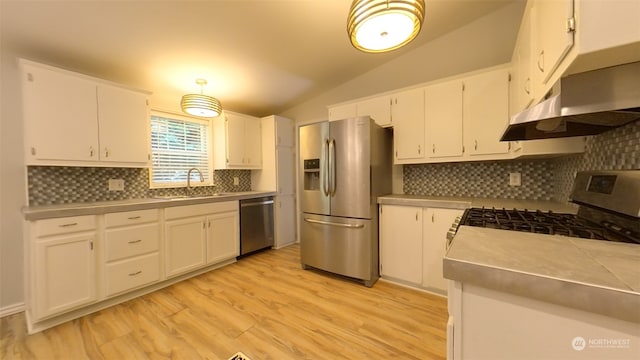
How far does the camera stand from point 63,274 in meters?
1.91

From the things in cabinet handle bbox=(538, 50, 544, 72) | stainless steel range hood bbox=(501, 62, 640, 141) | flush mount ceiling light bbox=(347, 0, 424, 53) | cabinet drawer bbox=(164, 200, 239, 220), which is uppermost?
flush mount ceiling light bbox=(347, 0, 424, 53)

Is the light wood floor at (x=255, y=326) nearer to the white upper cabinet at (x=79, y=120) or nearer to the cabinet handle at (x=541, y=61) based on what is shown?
the white upper cabinet at (x=79, y=120)

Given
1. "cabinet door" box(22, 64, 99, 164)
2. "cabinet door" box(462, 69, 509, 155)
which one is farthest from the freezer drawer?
"cabinet door" box(22, 64, 99, 164)

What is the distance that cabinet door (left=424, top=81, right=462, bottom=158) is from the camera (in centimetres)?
238

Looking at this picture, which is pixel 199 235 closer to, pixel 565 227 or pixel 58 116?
pixel 58 116

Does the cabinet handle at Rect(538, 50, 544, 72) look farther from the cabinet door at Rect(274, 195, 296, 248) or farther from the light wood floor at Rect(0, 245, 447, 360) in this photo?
the cabinet door at Rect(274, 195, 296, 248)

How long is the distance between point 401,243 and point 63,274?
9.81 ft

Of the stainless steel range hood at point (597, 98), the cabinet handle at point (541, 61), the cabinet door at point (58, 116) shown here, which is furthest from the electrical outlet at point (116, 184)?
the cabinet handle at point (541, 61)

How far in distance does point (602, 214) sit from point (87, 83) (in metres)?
3.79

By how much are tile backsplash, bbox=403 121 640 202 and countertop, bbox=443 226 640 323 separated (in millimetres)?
691

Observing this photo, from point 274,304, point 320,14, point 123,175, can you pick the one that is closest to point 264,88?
point 320,14

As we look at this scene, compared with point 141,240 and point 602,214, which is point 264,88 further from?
Result: point 602,214

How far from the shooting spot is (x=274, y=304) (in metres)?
2.19

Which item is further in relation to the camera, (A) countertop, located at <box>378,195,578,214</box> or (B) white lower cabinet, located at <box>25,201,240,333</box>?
(A) countertop, located at <box>378,195,578,214</box>
